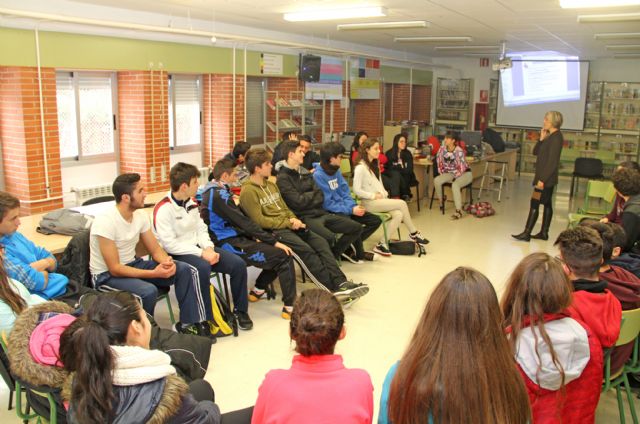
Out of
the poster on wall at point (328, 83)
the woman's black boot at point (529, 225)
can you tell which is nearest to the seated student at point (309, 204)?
the woman's black boot at point (529, 225)

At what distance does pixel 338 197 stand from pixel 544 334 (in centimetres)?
402

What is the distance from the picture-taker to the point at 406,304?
498 centimetres

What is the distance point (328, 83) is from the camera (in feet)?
33.1

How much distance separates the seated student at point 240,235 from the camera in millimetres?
4562

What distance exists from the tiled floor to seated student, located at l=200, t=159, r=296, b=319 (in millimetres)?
371

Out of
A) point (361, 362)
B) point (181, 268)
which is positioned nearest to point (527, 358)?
point (361, 362)

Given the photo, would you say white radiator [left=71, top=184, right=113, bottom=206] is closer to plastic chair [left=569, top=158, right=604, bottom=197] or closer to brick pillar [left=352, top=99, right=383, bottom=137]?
brick pillar [left=352, top=99, right=383, bottom=137]

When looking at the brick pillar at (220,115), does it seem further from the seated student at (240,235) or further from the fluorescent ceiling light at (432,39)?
the seated student at (240,235)

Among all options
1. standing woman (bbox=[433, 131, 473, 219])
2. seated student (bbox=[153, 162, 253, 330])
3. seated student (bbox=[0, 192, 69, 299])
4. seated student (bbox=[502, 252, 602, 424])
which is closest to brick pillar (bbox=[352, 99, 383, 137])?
standing woman (bbox=[433, 131, 473, 219])

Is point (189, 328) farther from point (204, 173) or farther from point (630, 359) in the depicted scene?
point (204, 173)

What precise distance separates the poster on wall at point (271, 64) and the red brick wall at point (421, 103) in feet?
19.8

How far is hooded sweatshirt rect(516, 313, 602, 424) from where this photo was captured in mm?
2188

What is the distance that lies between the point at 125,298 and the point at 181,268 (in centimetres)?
180

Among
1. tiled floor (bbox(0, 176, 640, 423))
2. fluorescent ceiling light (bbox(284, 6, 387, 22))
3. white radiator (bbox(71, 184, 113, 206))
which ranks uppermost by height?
fluorescent ceiling light (bbox(284, 6, 387, 22))
